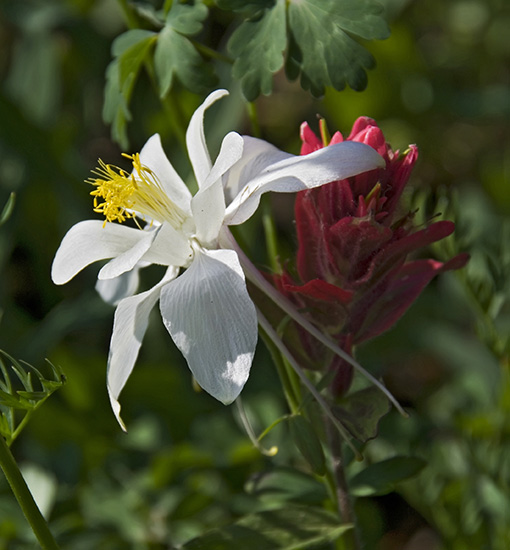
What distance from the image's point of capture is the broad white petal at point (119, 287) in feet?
4.29

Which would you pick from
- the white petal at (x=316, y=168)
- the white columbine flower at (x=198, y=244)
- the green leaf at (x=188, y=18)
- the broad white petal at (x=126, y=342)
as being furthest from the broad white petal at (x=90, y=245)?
the green leaf at (x=188, y=18)

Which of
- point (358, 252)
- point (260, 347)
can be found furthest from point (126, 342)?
point (260, 347)

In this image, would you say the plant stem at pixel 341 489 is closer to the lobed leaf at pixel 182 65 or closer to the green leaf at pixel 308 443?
the green leaf at pixel 308 443

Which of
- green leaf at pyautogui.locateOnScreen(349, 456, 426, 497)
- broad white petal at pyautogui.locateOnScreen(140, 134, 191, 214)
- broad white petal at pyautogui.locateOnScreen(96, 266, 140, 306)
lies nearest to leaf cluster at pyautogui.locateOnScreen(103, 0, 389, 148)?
broad white petal at pyautogui.locateOnScreen(140, 134, 191, 214)

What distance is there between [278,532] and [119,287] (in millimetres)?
466

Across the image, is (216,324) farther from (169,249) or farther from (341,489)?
(341,489)

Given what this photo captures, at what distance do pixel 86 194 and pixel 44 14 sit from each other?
0.58m

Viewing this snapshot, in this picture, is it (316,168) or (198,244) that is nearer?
(316,168)

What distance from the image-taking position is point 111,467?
182cm

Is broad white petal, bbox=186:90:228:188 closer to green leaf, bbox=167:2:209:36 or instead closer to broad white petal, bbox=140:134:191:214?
broad white petal, bbox=140:134:191:214

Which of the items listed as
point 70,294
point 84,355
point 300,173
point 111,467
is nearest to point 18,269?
point 70,294

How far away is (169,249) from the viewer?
3.59 feet

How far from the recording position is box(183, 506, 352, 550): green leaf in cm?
121

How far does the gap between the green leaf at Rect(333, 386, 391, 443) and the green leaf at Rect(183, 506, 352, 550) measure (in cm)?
20
